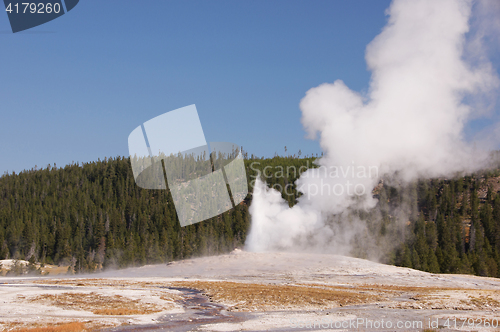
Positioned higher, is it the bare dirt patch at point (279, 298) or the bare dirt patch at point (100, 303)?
the bare dirt patch at point (100, 303)

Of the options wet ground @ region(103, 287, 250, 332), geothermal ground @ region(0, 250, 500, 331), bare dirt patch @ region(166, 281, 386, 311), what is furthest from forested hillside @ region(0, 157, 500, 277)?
wet ground @ region(103, 287, 250, 332)

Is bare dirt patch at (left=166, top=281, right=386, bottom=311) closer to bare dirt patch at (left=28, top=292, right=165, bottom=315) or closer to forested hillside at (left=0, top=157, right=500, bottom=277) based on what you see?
bare dirt patch at (left=28, top=292, right=165, bottom=315)

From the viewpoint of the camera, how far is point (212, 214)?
13175 cm

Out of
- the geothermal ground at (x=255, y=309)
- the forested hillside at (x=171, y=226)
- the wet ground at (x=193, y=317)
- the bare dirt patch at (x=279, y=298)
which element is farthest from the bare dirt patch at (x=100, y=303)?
the forested hillside at (x=171, y=226)

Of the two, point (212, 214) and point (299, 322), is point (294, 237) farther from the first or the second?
point (212, 214)

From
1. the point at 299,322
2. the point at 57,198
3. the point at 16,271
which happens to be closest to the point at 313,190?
the point at 299,322

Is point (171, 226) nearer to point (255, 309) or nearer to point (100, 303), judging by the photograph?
point (100, 303)

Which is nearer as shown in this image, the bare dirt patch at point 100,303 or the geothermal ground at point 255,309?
the geothermal ground at point 255,309

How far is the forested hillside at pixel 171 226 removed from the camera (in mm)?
84644

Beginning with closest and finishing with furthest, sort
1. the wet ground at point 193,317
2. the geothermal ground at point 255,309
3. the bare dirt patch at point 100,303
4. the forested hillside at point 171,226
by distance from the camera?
the wet ground at point 193,317, the geothermal ground at point 255,309, the bare dirt patch at point 100,303, the forested hillside at point 171,226

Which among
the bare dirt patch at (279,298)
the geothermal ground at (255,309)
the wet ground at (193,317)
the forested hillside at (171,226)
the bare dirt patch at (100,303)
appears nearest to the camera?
the wet ground at (193,317)

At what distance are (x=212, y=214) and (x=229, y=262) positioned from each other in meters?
66.8

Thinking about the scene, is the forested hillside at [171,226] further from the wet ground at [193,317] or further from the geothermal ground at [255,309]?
the wet ground at [193,317]

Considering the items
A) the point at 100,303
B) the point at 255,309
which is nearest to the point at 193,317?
the point at 255,309
